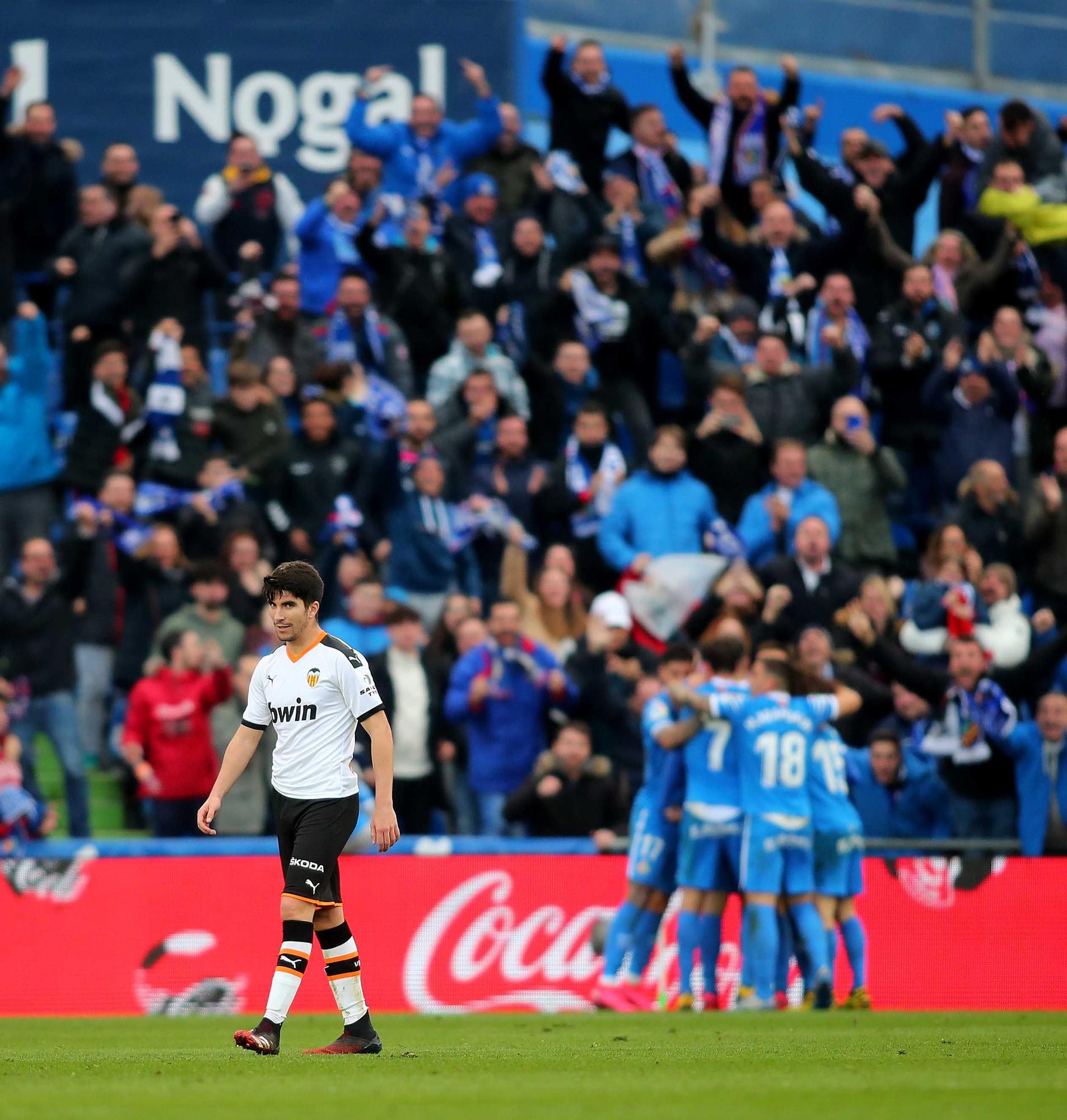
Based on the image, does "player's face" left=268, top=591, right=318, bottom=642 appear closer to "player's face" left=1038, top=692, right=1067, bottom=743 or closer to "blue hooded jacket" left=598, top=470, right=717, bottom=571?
"blue hooded jacket" left=598, top=470, right=717, bottom=571

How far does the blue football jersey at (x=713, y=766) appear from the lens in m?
14.1

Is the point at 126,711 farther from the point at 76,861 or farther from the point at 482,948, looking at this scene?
the point at 482,948

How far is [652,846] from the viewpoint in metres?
14.1

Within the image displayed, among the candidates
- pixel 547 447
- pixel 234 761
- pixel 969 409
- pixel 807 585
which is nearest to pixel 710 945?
pixel 807 585

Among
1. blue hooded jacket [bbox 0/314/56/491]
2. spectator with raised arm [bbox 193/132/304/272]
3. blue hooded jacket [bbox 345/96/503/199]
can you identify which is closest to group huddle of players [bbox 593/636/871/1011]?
blue hooded jacket [bbox 0/314/56/491]

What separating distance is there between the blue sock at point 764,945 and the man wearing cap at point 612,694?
202 centimetres

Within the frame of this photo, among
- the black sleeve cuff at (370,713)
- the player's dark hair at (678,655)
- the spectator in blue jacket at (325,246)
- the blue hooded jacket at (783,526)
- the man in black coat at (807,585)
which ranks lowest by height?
the player's dark hair at (678,655)

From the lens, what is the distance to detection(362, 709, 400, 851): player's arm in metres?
8.71

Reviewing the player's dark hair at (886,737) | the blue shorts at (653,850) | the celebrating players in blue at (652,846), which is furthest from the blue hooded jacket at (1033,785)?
the blue shorts at (653,850)

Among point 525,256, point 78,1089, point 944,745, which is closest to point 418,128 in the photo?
point 525,256

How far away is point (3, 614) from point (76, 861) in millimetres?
2230

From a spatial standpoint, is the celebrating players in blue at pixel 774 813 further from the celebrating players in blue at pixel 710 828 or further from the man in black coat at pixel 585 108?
the man in black coat at pixel 585 108

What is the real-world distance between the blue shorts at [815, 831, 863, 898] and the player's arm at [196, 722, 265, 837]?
597 cm

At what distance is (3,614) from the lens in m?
15.6
